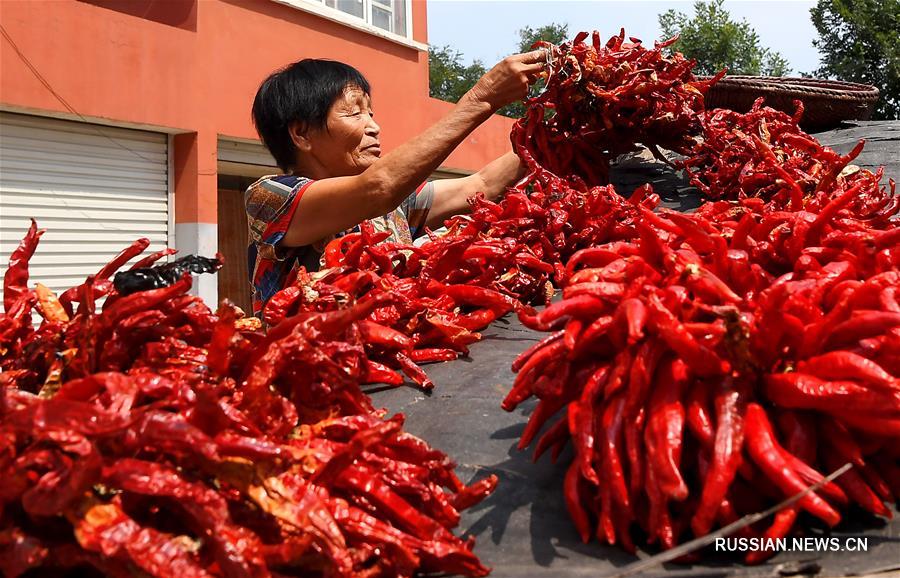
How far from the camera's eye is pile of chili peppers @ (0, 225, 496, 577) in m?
1.10

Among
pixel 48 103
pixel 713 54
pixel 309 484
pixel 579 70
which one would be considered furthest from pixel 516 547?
pixel 713 54

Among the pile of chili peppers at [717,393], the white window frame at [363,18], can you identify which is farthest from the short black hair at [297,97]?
the white window frame at [363,18]

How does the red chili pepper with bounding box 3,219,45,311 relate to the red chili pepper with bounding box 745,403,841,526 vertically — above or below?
above

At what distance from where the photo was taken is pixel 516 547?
141 centimetres

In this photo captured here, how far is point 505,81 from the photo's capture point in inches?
115

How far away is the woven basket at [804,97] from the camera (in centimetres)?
383

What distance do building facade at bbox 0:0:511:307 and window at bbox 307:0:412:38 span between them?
27cm

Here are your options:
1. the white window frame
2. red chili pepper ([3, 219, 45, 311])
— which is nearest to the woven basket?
red chili pepper ([3, 219, 45, 311])

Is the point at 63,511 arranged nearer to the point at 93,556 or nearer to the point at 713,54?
the point at 93,556

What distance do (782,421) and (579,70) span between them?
1929 mm

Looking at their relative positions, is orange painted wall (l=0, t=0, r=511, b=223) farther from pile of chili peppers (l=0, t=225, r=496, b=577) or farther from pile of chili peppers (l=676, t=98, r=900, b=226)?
pile of chili peppers (l=0, t=225, r=496, b=577)

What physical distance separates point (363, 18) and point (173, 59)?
321 centimetres

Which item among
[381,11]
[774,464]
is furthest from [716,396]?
[381,11]

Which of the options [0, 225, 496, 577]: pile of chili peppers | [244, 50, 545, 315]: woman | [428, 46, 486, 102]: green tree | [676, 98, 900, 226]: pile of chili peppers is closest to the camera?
[0, 225, 496, 577]: pile of chili peppers
